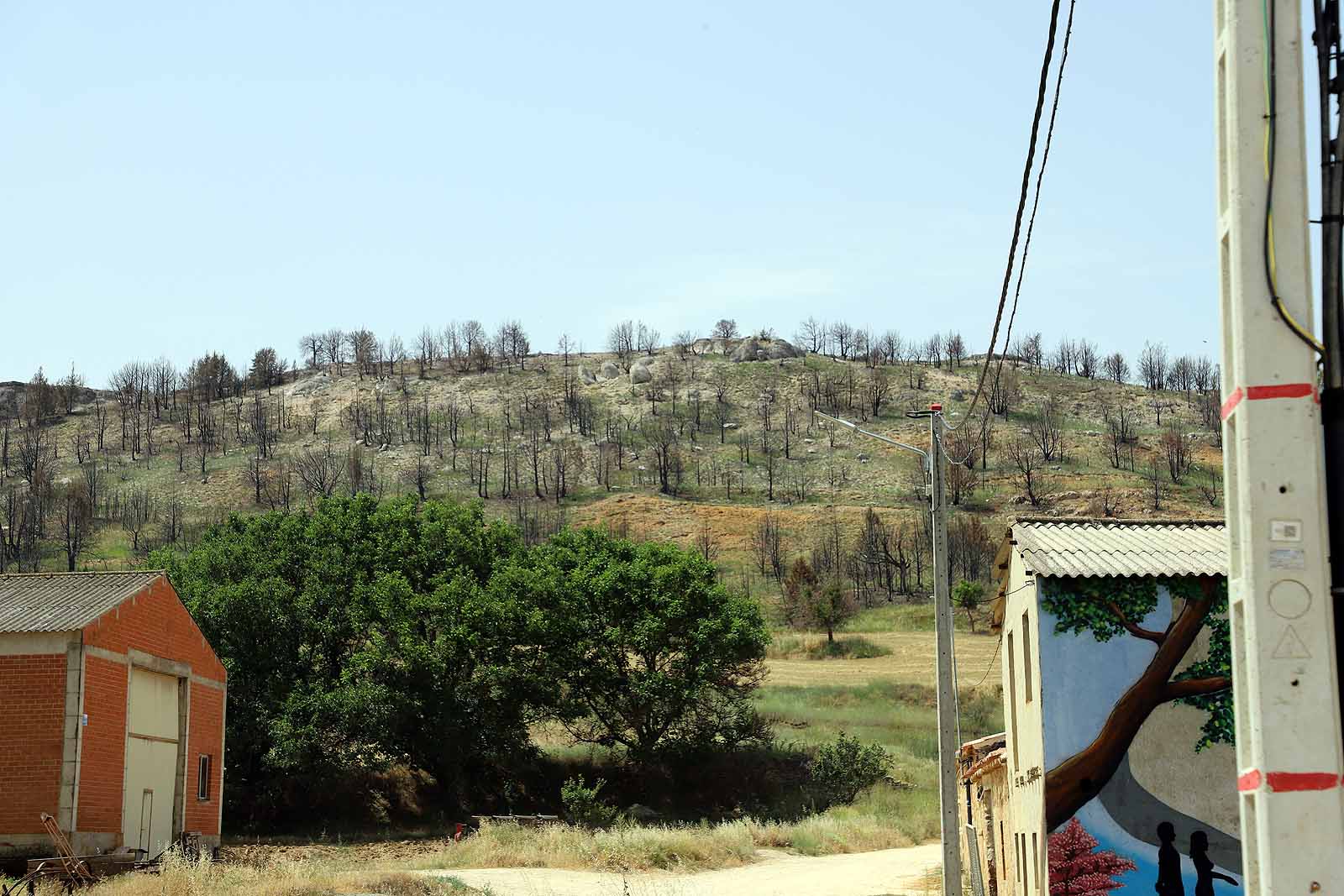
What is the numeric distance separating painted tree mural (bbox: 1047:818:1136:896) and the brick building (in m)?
18.2

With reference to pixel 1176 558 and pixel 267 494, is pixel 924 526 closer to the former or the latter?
pixel 267 494

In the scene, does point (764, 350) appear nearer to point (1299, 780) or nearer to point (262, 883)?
point (262, 883)

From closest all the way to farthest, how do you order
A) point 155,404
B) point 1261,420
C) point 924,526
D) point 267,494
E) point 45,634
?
point 1261,420 < point 45,634 < point 924,526 < point 267,494 < point 155,404

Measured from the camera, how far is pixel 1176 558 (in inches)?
812

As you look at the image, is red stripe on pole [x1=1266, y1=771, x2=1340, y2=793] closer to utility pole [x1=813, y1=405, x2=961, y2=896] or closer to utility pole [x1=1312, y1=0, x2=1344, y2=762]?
utility pole [x1=1312, y1=0, x2=1344, y2=762]

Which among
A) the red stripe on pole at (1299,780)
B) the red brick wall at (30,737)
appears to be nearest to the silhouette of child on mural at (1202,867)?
the red stripe on pole at (1299,780)

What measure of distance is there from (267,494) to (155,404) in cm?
3902

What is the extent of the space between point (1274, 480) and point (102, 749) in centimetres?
2671

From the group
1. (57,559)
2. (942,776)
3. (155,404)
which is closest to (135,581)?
(942,776)

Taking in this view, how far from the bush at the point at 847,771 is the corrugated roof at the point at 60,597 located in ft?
83.4

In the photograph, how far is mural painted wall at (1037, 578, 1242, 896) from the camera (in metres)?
19.2

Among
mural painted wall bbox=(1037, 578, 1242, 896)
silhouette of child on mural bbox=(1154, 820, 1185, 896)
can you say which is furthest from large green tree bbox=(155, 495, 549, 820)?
silhouette of child on mural bbox=(1154, 820, 1185, 896)

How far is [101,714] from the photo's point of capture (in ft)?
90.3

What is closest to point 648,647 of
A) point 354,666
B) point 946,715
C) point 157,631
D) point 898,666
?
point 354,666
